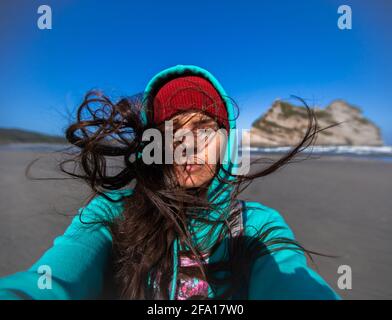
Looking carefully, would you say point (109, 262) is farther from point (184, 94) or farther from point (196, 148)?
point (184, 94)

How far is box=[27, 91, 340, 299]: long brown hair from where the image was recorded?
1362mm

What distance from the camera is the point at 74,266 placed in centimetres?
112

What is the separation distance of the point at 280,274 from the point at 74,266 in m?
0.87

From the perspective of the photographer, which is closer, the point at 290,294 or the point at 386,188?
the point at 290,294

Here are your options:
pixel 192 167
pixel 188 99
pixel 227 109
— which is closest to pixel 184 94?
pixel 188 99

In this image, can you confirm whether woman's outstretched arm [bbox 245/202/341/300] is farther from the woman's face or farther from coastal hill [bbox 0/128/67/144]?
coastal hill [bbox 0/128/67/144]

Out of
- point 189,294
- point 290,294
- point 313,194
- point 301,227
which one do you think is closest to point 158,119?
point 189,294

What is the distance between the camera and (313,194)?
5.59 metres

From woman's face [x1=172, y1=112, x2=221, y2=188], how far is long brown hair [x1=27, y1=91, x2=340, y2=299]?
0.07 meters

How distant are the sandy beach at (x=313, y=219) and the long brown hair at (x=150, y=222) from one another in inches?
20.9

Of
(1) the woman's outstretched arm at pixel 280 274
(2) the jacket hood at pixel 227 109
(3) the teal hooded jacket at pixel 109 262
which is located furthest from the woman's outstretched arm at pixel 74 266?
(1) the woman's outstretched arm at pixel 280 274

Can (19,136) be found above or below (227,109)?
above

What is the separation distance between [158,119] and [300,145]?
812mm
